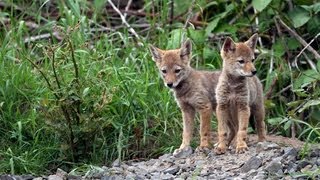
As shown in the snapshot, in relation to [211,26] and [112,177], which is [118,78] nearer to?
[211,26]

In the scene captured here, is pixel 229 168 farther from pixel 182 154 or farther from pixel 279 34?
pixel 279 34

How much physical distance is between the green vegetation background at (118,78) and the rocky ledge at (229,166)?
38 centimetres

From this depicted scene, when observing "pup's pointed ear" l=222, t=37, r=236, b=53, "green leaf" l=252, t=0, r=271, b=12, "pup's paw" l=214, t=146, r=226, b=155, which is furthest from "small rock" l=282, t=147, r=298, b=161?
"green leaf" l=252, t=0, r=271, b=12

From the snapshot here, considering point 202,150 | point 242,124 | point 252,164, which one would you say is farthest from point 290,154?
point 202,150

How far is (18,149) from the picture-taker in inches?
334

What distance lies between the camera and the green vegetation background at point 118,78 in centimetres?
817

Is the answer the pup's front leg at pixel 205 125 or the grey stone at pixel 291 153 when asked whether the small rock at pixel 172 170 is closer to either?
the pup's front leg at pixel 205 125

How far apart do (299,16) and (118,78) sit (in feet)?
7.59

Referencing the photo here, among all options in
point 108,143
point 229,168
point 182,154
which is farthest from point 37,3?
point 229,168

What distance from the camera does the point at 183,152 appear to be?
26.1ft

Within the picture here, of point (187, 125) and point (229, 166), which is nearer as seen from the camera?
point (229, 166)

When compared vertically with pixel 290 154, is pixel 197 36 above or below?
above

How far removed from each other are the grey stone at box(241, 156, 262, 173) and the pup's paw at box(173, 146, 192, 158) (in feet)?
3.25

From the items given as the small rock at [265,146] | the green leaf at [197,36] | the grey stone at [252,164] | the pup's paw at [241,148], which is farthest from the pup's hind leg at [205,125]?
the green leaf at [197,36]
